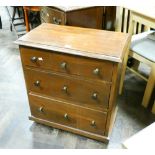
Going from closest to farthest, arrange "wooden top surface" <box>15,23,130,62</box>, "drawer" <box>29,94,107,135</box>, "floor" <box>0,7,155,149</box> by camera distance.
Answer: "wooden top surface" <box>15,23,130,62</box>
"drawer" <box>29,94,107,135</box>
"floor" <box>0,7,155,149</box>

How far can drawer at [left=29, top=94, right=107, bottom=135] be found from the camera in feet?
4.44

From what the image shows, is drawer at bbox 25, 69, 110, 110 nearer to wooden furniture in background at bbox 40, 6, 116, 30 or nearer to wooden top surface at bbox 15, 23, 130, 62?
wooden top surface at bbox 15, 23, 130, 62

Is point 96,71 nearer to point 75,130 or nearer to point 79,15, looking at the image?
point 75,130

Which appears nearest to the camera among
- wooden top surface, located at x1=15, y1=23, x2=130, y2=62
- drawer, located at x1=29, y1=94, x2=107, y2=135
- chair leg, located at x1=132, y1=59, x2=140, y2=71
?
wooden top surface, located at x1=15, y1=23, x2=130, y2=62

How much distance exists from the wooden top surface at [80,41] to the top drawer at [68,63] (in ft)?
0.12

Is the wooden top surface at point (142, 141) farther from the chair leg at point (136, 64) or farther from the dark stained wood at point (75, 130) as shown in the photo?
the chair leg at point (136, 64)

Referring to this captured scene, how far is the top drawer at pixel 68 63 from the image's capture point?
112cm

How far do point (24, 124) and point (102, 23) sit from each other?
1155 mm

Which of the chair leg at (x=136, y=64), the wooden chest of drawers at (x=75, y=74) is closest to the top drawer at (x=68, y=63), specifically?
the wooden chest of drawers at (x=75, y=74)

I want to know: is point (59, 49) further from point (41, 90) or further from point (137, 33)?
point (137, 33)

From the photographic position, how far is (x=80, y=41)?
3.98 feet

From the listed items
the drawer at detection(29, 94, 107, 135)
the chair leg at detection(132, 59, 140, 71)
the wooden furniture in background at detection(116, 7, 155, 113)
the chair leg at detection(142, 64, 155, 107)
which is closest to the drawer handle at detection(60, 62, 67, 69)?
the drawer at detection(29, 94, 107, 135)

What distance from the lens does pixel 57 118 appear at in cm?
150

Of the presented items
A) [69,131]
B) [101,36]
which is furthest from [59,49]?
[69,131]
